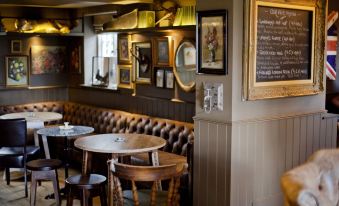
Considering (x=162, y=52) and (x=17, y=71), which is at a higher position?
(x=162, y=52)

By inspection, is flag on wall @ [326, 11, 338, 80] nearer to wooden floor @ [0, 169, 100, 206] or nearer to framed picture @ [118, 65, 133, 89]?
framed picture @ [118, 65, 133, 89]

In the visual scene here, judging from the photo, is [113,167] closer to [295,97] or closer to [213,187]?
[213,187]

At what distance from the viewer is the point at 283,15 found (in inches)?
175

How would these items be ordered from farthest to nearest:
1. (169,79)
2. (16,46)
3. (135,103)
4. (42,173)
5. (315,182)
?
(16,46), (135,103), (169,79), (42,173), (315,182)

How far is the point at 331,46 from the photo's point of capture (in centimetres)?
630

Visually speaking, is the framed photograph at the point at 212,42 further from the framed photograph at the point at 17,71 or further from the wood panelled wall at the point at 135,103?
the framed photograph at the point at 17,71

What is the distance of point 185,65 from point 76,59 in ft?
9.41

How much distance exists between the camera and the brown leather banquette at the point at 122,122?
546 centimetres

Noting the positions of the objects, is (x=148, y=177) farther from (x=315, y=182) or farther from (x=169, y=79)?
(x=169, y=79)

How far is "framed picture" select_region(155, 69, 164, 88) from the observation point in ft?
20.0

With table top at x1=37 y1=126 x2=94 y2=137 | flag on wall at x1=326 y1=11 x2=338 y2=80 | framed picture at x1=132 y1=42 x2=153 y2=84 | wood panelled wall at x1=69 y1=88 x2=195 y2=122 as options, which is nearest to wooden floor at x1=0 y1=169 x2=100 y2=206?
table top at x1=37 y1=126 x2=94 y2=137

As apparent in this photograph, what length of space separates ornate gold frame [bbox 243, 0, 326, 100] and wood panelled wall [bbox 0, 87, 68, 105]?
183 inches

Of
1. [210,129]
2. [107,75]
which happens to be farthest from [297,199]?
[107,75]

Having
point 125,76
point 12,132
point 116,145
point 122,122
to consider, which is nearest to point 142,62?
point 125,76
